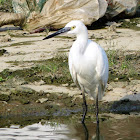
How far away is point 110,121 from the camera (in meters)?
6.13

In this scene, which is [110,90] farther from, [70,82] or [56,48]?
[56,48]

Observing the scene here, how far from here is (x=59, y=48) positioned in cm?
940

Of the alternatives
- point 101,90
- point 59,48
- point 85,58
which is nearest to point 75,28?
point 85,58

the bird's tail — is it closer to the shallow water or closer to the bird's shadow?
the shallow water

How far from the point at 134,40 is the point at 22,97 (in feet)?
13.0

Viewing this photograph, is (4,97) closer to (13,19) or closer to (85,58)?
(85,58)

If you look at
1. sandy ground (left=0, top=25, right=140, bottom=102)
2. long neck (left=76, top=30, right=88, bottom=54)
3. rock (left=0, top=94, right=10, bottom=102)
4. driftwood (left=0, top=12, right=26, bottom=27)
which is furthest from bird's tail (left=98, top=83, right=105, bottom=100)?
driftwood (left=0, top=12, right=26, bottom=27)

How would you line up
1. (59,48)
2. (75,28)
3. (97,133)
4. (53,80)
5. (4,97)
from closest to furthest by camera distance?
1. (97,133)
2. (75,28)
3. (4,97)
4. (53,80)
5. (59,48)

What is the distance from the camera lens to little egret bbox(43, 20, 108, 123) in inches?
230

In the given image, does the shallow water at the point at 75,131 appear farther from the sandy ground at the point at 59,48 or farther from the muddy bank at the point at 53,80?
the sandy ground at the point at 59,48

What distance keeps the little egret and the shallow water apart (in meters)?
0.32

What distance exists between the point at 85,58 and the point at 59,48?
3.55 meters

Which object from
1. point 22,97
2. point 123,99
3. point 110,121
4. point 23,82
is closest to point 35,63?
point 23,82

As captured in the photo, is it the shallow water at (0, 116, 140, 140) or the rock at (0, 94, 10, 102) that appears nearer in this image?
the shallow water at (0, 116, 140, 140)
